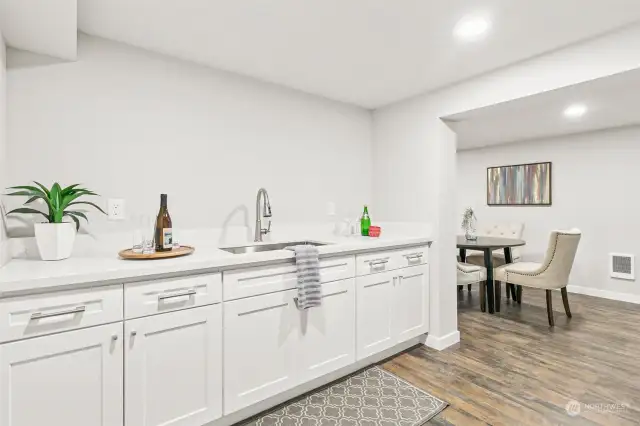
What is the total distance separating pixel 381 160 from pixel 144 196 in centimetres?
202

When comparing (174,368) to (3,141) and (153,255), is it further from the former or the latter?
(3,141)

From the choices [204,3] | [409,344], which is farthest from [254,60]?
[409,344]

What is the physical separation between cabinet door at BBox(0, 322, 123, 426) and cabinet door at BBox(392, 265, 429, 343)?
180 cm

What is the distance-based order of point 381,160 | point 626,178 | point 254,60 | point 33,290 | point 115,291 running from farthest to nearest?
1. point 626,178
2. point 381,160
3. point 254,60
4. point 115,291
5. point 33,290

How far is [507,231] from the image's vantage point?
15.8ft

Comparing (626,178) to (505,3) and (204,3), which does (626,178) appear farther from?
(204,3)

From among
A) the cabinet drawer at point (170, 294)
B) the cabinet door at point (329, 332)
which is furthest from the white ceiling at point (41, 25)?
the cabinet door at point (329, 332)

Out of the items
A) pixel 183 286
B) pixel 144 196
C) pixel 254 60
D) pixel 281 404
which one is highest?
pixel 254 60

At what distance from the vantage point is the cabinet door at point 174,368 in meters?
1.44

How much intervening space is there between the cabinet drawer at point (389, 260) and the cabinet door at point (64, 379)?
1443 millimetres

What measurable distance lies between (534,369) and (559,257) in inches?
53.1

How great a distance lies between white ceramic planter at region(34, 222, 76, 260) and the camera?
1.54 m

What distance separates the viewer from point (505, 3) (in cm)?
162

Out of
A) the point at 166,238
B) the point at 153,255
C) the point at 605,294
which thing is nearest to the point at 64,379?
the point at 153,255
